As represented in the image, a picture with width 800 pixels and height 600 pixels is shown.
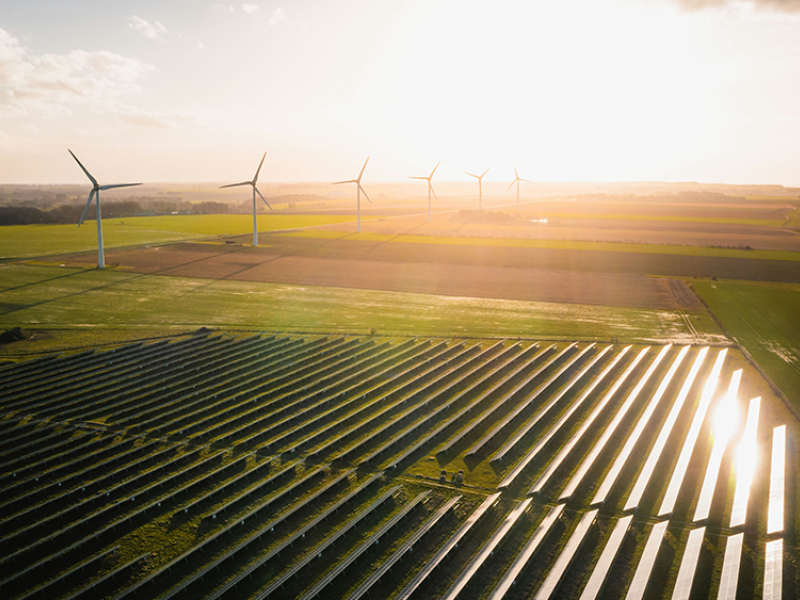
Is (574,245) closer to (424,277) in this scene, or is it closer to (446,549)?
(424,277)

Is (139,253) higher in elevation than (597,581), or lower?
higher

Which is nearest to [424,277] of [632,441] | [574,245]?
[574,245]

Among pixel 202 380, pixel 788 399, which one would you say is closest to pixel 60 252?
pixel 202 380

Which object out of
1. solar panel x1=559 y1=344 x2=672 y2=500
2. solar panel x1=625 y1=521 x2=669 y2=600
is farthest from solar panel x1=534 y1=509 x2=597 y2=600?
solar panel x1=625 y1=521 x2=669 y2=600

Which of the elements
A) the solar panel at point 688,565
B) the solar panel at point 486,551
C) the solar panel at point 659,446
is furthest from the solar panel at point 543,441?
the solar panel at point 688,565

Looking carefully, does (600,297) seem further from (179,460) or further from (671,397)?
(179,460)
